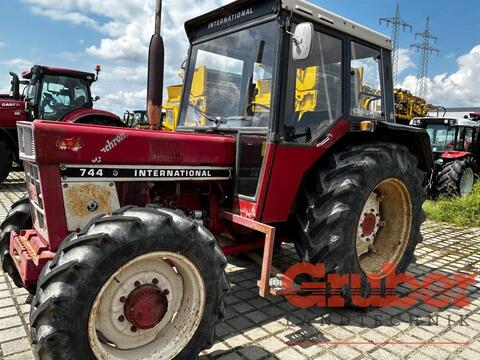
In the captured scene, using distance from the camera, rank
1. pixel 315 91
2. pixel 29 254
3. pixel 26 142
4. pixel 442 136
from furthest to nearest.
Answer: pixel 442 136
pixel 315 91
pixel 26 142
pixel 29 254

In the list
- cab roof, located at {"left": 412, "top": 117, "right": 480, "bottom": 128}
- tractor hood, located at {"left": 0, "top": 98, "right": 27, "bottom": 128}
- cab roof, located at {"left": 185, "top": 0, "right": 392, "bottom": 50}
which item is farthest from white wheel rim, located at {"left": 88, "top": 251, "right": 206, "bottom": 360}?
cab roof, located at {"left": 412, "top": 117, "right": 480, "bottom": 128}

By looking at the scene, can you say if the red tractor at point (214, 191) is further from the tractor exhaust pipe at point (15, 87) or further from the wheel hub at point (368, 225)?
the tractor exhaust pipe at point (15, 87)

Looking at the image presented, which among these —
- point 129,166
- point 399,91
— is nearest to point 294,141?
point 129,166

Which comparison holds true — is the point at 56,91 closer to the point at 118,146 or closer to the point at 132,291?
the point at 118,146

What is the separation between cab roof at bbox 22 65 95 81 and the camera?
9094 mm

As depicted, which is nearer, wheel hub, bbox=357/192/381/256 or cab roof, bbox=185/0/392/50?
cab roof, bbox=185/0/392/50

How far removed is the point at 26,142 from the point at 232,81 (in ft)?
5.65

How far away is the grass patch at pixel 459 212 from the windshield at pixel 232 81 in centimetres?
563

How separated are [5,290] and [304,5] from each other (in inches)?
137

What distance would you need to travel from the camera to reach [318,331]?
3205 millimetres

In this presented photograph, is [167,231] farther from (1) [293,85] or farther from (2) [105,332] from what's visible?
(1) [293,85]

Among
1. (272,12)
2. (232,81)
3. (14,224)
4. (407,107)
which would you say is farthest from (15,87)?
(407,107)

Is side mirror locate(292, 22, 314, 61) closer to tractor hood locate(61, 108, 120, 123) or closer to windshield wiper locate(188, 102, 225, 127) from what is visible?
windshield wiper locate(188, 102, 225, 127)

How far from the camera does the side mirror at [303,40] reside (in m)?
2.79
